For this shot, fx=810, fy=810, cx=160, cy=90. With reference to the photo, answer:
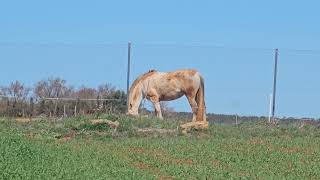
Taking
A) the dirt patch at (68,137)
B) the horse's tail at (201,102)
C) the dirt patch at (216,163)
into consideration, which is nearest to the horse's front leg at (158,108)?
the horse's tail at (201,102)

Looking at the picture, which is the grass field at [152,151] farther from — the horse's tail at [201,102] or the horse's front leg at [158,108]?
the horse's front leg at [158,108]

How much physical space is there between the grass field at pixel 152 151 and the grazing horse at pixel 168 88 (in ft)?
9.76

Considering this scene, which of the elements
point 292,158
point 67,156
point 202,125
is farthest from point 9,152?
point 202,125

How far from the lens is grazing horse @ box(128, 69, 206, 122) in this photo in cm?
3384

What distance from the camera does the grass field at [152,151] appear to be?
16.8 meters

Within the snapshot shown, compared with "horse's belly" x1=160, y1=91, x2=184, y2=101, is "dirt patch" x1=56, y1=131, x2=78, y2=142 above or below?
below

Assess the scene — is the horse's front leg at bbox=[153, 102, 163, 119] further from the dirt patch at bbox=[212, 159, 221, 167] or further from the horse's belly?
the dirt patch at bbox=[212, 159, 221, 167]

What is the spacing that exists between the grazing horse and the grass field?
298 cm

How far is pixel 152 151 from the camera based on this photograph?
Result: 72.7 feet

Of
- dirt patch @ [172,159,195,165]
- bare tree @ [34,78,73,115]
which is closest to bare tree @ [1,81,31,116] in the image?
bare tree @ [34,78,73,115]

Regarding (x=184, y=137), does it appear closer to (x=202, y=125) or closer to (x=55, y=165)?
(x=202, y=125)

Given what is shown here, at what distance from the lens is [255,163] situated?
65.4 feet

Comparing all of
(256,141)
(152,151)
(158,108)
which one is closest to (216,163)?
(152,151)

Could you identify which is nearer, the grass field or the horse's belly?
the grass field
